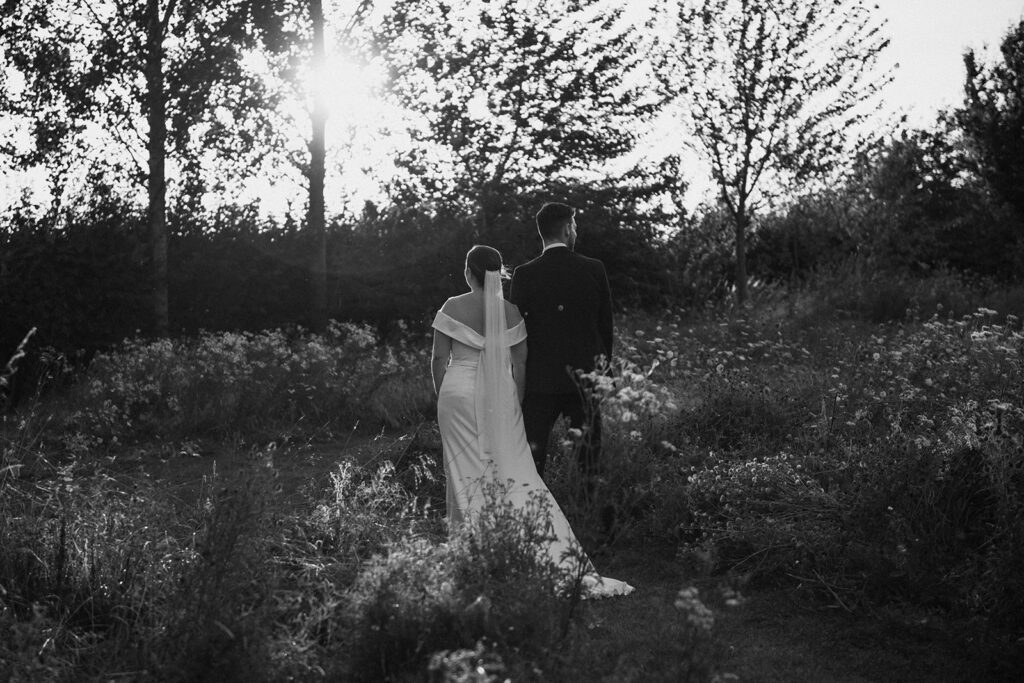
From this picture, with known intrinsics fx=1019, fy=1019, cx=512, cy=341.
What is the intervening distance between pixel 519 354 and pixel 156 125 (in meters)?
12.5

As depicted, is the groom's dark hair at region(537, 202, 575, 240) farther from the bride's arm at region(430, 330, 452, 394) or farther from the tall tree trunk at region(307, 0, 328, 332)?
the tall tree trunk at region(307, 0, 328, 332)

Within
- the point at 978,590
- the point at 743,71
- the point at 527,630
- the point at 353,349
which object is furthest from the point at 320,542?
the point at 743,71

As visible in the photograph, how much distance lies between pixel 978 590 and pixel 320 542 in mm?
2920

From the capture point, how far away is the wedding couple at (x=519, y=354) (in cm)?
589

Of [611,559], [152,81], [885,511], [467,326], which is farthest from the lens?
[152,81]

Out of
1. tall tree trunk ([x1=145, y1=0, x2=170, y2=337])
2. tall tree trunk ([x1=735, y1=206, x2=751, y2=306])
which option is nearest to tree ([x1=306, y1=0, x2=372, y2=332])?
tall tree trunk ([x1=145, y1=0, x2=170, y2=337])

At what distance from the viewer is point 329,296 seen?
18422 mm

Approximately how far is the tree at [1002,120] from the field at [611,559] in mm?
14577

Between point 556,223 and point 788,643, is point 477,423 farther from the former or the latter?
point 788,643

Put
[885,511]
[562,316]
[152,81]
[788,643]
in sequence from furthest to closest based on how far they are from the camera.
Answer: [152,81] < [562,316] < [885,511] < [788,643]

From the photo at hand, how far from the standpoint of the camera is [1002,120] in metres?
21.3

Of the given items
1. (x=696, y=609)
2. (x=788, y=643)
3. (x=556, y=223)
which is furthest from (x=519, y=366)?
(x=696, y=609)

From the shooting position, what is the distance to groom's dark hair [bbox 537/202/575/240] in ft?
19.4

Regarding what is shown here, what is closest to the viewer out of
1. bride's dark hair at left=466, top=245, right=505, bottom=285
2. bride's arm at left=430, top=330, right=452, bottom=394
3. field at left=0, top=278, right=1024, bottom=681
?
field at left=0, top=278, right=1024, bottom=681
